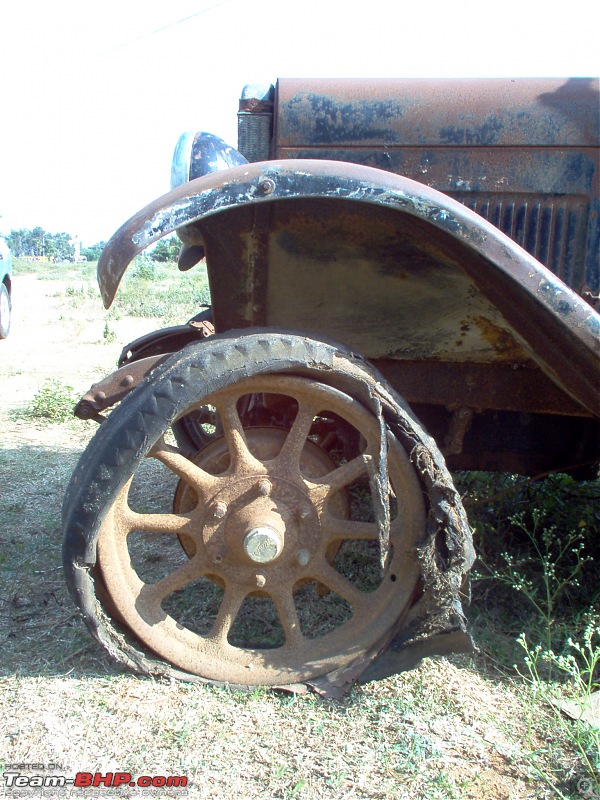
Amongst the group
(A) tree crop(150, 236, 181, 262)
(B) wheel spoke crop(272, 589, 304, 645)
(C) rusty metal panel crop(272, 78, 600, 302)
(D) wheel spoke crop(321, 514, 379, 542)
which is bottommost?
(A) tree crop(150, 236, 181, 262)

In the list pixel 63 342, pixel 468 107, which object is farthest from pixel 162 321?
pixel 468 107

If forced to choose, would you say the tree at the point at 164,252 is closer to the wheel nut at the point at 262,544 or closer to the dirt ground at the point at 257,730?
the dirt ground at the point at 257,730

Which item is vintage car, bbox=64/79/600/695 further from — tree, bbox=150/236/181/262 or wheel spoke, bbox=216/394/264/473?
tree, bbox=150/236/181/262

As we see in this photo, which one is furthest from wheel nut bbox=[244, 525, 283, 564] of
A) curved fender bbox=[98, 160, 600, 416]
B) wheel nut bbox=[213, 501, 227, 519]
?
curved fender bbox=[98, 160, 600, 416]

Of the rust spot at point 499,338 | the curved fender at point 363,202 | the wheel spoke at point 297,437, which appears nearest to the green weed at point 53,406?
the wheel spoke at point 297,437

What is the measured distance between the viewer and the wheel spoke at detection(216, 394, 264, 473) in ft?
6.66

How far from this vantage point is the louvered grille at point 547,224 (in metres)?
2.29

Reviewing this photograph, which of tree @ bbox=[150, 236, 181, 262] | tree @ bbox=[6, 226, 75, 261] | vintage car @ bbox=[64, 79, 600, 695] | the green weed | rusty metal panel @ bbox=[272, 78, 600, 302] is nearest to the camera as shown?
vintage car @ bbox=[64, 79, 600, 695]

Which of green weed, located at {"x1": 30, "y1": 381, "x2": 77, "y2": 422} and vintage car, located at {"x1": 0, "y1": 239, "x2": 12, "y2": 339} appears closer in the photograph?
green weed, located at {"x1": 30, "y1": 381, "x2": 77, "y2": 422}

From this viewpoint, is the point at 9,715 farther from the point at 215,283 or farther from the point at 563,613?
the point at 563,613

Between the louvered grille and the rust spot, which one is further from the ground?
the louvered grille

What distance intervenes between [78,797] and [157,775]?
0.65 ft

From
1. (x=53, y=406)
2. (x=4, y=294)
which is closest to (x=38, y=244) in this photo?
(x=4, y=294)

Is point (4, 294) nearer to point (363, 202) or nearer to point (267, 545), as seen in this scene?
point (267, 545)
